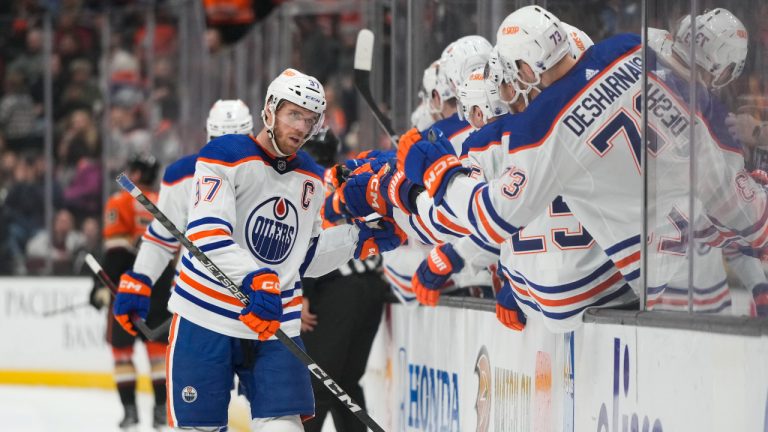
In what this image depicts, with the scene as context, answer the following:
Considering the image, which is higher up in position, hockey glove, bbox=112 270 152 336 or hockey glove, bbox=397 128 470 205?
hockey glove, bbox=397 128 470 205

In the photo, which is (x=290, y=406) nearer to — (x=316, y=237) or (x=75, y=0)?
(x=316, y=237)

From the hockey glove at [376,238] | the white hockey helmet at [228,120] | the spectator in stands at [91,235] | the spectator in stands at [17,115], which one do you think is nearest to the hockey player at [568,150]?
the hockey glove at [376,238]

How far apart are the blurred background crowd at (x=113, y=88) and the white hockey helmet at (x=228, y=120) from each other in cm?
232

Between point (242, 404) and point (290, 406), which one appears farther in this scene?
point (242, 404)

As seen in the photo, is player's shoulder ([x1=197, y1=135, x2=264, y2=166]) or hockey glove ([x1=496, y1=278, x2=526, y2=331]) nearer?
player's shoulder ([x1=197, y1=135, x2=264, y2=166])

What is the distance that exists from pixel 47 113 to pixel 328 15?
3946mm

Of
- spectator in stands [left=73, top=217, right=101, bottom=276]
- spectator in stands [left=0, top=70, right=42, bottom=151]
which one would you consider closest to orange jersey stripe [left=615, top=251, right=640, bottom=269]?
spectator in stands [left=73, top=217, right=101, bottom=276]

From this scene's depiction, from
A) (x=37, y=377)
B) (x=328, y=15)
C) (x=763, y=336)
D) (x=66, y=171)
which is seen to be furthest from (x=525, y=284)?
(x=66, y=171)

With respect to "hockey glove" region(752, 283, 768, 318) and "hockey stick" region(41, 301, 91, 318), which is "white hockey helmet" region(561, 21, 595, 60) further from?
"hockey stick" region(41, 301, 91, 318)

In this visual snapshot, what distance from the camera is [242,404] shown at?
6531mm

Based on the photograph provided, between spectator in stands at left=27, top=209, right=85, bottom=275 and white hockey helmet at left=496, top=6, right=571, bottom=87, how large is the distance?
7.08 metres

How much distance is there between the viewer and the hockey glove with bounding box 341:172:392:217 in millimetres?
3811

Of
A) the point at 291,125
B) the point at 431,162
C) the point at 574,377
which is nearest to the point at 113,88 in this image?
the point at 291,125

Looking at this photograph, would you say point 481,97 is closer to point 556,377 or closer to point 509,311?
point 509,311
